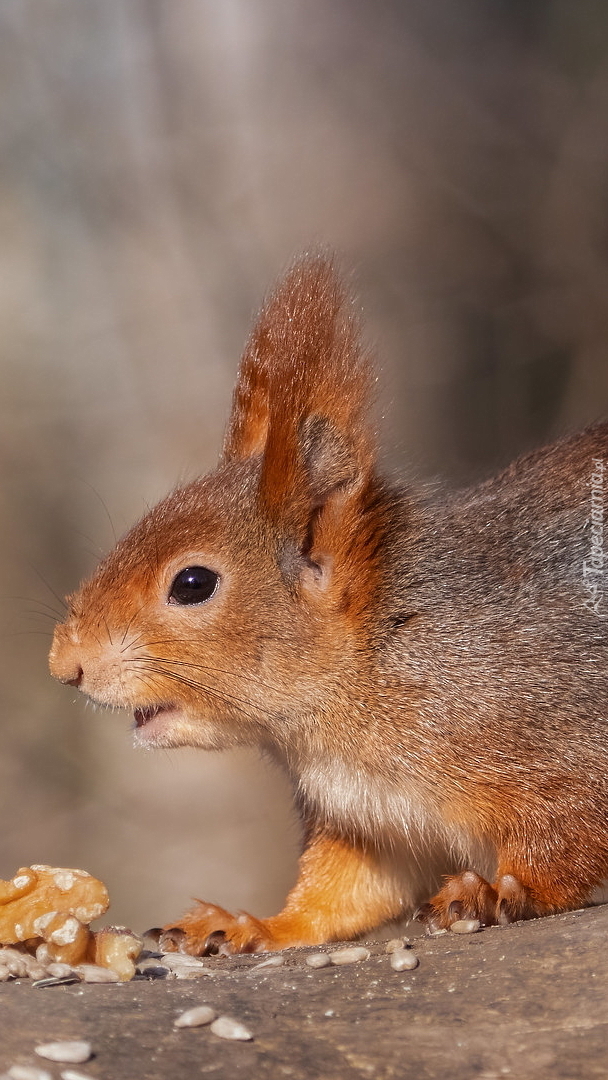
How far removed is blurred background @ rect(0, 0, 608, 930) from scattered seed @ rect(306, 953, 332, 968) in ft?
6.81

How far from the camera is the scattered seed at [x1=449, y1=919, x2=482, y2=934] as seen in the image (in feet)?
6.35

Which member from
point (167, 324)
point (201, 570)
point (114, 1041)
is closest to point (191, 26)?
point (167, 324)

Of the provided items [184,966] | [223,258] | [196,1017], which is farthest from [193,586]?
[223,258]

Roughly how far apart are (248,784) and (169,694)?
256 cm

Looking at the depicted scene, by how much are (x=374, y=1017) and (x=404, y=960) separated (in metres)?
0.23

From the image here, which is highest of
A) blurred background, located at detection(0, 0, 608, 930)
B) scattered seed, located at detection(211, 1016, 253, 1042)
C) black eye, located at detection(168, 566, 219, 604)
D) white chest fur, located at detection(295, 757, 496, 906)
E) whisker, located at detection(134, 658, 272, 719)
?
blurred background, located at detection(0, 0, 608, 930)

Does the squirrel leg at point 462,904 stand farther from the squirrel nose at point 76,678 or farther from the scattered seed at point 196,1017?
the squirrel nose at point 76,678

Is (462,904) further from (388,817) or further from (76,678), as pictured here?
(76,678)

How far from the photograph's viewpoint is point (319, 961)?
190cm

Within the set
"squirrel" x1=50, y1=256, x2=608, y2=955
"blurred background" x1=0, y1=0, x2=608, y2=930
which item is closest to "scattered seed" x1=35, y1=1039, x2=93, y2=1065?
"squirrel" x1=50, y1=256, x2=608, y2=955

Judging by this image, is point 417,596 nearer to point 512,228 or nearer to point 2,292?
point 512,228

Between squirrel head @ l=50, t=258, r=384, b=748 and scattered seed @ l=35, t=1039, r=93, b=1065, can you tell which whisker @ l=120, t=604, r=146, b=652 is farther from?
scattered seed @ l=35, t=1039, r=93, b=1065

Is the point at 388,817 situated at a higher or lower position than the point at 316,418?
lower

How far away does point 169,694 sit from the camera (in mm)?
2225
